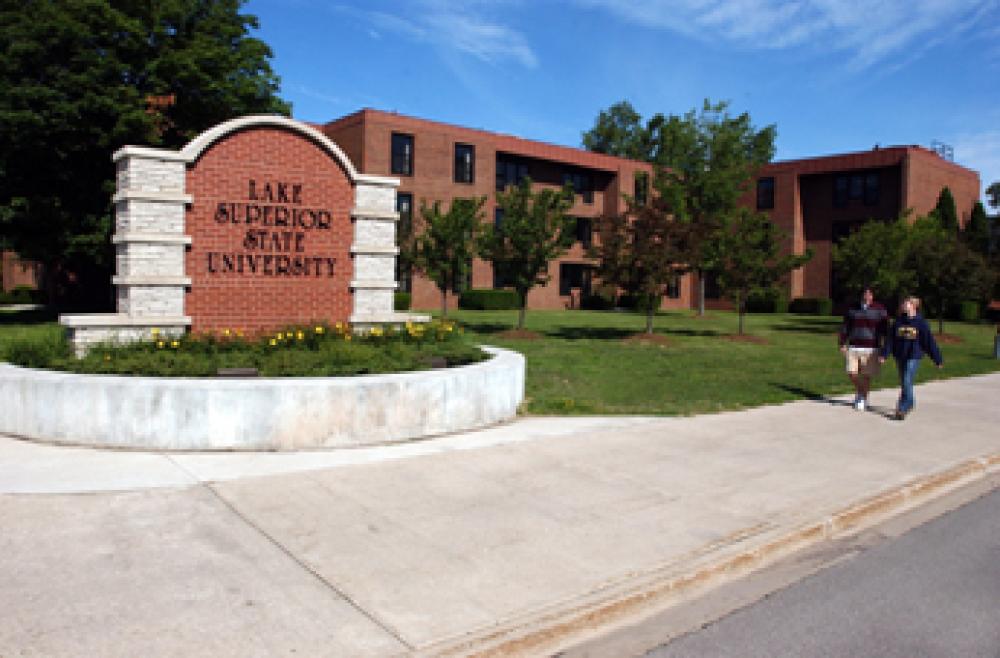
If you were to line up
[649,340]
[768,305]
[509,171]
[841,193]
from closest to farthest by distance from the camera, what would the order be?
[649,340] → [509,171] → [841,193] → [768,305]

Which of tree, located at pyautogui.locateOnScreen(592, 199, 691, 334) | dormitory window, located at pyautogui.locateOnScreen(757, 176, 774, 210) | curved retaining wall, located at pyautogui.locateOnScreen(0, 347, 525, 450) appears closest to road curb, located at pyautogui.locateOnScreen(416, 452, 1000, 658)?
curved retaining wall, located at pyautogui.locateOnScreen(0, 347, 525, 450)

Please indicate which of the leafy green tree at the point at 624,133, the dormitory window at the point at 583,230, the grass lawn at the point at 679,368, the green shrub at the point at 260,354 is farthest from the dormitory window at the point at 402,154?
the leafy green tree at the point at 624,133

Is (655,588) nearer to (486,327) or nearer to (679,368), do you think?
(679,368)

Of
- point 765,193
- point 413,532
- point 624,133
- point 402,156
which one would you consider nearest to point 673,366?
point 413,532

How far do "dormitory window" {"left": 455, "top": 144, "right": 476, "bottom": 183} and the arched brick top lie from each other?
27.0 metres

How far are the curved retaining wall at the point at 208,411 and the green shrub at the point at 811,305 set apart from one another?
132 ft

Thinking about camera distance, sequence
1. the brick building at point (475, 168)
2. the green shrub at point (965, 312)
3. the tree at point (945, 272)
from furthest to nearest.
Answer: the green shrub at point (965, 312)
the brick building at point (475, 168)
the tree at point (945, 272)

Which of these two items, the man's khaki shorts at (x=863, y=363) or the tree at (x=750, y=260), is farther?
the tree at (x=750, y=260)

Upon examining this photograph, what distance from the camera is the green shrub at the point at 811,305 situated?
43.6 m

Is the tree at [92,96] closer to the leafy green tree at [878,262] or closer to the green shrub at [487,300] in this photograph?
the green shrub at [487,300]

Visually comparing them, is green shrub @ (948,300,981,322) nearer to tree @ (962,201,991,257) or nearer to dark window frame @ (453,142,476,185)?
tree @ (962,201,991,257)

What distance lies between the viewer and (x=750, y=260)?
23656 mm

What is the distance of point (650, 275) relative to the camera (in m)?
20.8

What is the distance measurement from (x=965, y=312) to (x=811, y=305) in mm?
7591
